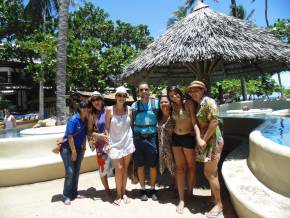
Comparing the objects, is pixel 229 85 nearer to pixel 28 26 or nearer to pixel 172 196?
pixel 28 26

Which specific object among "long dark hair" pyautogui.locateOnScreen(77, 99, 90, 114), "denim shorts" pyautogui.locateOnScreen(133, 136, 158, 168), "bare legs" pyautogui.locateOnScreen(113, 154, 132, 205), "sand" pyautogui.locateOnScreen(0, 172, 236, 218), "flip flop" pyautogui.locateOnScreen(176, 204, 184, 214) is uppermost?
"long dark hair" pyautogui.locateOnScreen(77, 99, 90, 114)

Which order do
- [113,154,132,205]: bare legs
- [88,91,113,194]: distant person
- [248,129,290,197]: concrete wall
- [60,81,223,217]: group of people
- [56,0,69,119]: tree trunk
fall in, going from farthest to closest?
[56,0,69,119]: tree trunk < [88,91,113,194]: distant person < [113,154,132,205]: bare legs < [60,81,223,217]: group of people < [248,129,290,197]: concrete wall

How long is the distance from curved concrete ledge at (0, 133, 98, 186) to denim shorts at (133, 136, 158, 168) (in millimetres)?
2311

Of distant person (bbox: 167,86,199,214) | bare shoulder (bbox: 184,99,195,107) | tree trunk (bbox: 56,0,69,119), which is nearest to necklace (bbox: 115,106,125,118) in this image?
distant person (bbox: 167,86,199,214)

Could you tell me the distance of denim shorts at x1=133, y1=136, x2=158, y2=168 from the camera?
5.03 meters

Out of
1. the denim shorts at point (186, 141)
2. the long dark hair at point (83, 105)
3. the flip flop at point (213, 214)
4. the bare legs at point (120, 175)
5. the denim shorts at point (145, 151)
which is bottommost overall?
the flip flop at point (213, 214)

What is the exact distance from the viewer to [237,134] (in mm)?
8820

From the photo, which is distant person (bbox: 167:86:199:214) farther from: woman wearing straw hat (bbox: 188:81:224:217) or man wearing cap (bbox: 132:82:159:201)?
man wearing cap (bbox: 132:82:159:201)

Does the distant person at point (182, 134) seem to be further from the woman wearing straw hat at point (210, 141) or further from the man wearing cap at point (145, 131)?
the man wearing cap at point (145, 131)

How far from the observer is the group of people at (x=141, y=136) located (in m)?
4.61

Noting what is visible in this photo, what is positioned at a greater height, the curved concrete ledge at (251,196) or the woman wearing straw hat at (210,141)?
the woman wearing straw hat at (210,141)

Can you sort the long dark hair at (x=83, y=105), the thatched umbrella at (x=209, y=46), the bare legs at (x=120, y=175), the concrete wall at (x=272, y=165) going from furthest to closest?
the thatched umbrella at (x=209, y=46) < the long dark hair at (x=83, y=105) < the bare legs at (x=120, y=175) < the concrete wall at (x=272, y=165)

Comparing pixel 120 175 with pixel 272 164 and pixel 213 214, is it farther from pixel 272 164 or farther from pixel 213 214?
pixel 272 164

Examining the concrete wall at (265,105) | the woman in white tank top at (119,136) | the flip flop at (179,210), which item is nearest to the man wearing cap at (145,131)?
the woman in white tank top at (119,136)
